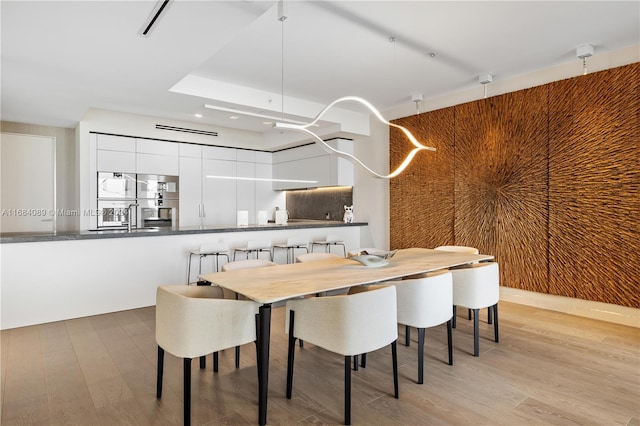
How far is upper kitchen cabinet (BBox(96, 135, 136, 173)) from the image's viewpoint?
5566 mm

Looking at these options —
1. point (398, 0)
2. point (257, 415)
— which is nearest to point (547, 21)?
point (398, 0)

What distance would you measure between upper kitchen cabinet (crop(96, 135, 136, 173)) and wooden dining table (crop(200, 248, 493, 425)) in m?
3.95

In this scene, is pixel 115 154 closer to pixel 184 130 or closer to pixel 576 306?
pixel 184 130

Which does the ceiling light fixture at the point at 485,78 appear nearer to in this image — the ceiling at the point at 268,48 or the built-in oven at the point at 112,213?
the ceiling at the point at 268,48

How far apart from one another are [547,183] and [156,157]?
5626 mm

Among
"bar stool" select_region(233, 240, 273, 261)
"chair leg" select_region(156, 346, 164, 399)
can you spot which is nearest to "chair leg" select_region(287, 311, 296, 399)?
"chair leg" select_region(156, 346, 164, 399)

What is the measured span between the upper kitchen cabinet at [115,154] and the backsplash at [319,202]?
127 inches

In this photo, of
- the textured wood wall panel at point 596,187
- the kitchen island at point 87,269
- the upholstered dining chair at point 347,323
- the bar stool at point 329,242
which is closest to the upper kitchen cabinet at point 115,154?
the kitchen island at point 87,269

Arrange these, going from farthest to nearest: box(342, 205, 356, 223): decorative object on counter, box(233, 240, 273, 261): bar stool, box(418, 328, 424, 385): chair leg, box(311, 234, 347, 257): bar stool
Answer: box(342, 205, 356, 223): decorative object on counter < box(311, 234, 347, 257): bar stool < box(233, 240, 273, 261): bar stool < box(418, 328, 424, 385): chair leg

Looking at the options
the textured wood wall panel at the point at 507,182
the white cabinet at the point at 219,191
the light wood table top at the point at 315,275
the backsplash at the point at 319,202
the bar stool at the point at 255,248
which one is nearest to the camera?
the light wood table top at the point at 315,275

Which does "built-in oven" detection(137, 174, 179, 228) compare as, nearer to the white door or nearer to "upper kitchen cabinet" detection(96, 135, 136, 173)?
"upper kitchen cabinet" detection(96, 135, 136, 173)

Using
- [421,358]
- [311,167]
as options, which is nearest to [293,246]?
[311,167]

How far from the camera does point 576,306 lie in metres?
4.11

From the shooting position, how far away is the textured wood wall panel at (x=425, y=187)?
5.26m
